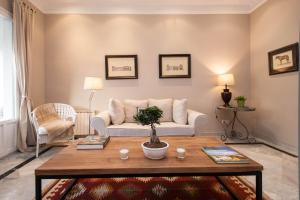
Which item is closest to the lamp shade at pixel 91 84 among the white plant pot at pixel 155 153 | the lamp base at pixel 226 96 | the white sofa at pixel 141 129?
the white sofa at pixel 141 129

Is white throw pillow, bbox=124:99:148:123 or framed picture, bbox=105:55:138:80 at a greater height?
framed picture, bbox=105:55:138:80

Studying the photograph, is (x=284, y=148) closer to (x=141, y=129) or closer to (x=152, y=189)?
(x=141, y=129)

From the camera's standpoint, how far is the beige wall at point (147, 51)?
389cm

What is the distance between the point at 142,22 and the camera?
3918mm

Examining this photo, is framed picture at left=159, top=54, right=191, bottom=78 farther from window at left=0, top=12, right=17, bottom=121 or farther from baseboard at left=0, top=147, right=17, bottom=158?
baseboard at left=0, top=147, right=17, bottom=158

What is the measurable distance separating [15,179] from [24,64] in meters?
1.89

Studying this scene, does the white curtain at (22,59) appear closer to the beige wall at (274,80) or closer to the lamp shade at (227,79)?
the lamp shade at (227,79)

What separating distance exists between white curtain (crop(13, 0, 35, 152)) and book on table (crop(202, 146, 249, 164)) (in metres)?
2.89

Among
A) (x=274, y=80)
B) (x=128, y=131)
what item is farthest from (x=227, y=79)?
(x=128, y=131)

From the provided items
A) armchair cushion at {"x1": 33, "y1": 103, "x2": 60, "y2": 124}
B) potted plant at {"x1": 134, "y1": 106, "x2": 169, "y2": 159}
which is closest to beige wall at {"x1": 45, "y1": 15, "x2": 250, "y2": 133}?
armchair cushion at {"x1": 33, "y1": 103, "x2": 60, "y2": 124}

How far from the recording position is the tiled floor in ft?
5.65

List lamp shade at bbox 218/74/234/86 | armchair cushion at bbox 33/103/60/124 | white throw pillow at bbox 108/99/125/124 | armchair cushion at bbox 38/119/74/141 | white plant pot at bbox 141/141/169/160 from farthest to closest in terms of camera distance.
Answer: lamp shade at bbox 218/74/234/86 < white throw pillow at bbox 108/99/125/124 < armchair cushion at bbox 33/103/60/124 < armchair cushion at bbox 38/119/74/141 < white plant pot at bbox 141/141/169/160

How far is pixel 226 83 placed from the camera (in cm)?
369

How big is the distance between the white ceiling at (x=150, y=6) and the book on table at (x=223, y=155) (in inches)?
124
